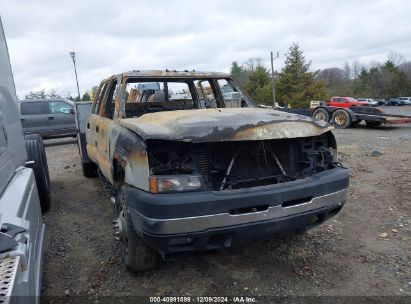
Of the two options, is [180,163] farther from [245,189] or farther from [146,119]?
Answer: [146,119]

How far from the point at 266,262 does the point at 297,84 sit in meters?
37.0

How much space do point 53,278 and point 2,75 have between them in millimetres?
2001

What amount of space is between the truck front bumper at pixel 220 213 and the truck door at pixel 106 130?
1.12 metres

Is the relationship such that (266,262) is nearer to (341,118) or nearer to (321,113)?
(341,118)

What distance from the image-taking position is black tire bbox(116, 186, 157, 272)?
2967 mm

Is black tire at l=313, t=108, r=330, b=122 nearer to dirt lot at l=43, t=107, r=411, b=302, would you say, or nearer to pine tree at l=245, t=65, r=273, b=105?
dirt lot at l=43, t=107, r=411, b=302

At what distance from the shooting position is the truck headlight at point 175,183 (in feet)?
8.38

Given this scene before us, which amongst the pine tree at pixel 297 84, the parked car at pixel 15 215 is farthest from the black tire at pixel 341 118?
the pine tree at pixel 297 84

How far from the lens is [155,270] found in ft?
10.7

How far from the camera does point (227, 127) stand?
2.75 m

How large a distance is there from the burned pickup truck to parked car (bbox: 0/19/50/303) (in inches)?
28.5

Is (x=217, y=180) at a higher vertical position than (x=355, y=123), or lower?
higher

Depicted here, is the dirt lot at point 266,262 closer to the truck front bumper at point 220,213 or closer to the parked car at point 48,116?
the truck front bumper at point 220,213

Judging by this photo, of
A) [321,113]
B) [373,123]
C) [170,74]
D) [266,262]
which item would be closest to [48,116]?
[170,74]
